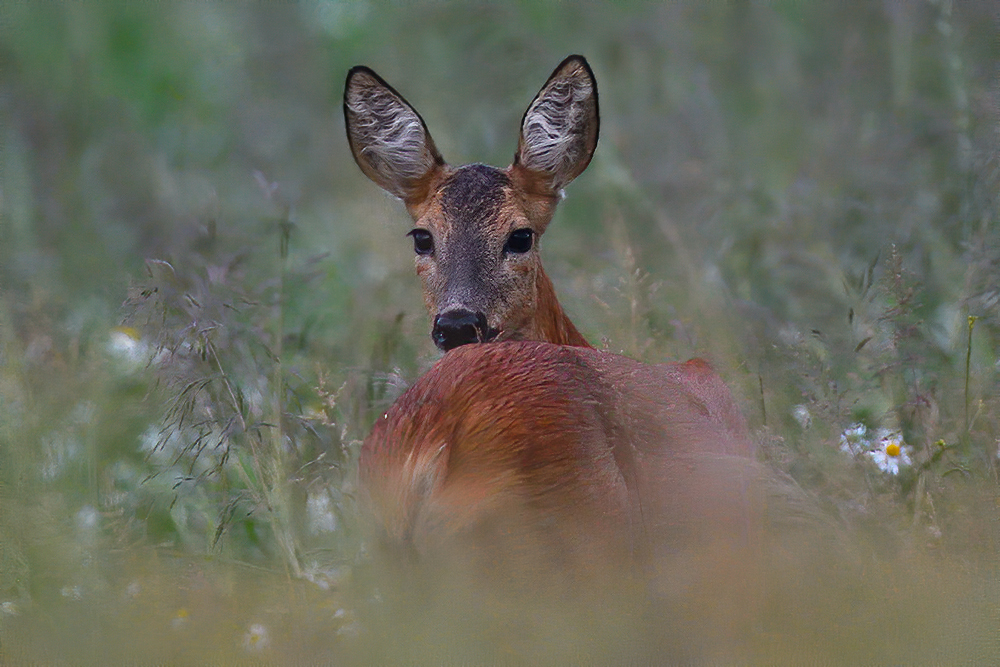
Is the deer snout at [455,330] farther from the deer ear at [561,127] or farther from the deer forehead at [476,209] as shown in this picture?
the deer ear at [561,127]

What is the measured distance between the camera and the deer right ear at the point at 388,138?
4863mm

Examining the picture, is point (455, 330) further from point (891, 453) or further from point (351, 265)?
point (351, 265)

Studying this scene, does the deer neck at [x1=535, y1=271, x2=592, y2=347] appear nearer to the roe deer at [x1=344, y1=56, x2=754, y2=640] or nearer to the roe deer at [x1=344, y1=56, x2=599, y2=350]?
the roe deer at [x1=344, y1=56, x2=599, y2=350]

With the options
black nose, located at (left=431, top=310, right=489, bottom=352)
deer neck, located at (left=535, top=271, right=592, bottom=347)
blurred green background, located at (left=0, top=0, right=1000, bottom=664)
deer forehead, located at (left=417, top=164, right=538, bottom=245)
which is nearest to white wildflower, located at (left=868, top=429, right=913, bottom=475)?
blurred green background, located at (left=0, top=0, right=1000, bottom=664)

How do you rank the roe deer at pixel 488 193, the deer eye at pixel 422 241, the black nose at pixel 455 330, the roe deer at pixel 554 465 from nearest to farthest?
the roe deer at pixel 554 465, the black nose at pixel 455 330, the roe deer at pixel 488 193, the deer eye at pixel 422 241

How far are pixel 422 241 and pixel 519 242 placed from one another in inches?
15.8

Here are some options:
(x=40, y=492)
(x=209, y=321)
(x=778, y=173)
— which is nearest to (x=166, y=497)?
(x=40, y=492)

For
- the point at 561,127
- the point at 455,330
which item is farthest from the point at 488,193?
the point at 455,330

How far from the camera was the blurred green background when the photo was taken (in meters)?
3.50

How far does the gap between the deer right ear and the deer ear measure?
1.31 feet

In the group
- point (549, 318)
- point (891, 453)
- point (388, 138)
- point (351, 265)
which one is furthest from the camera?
point (351, 265)

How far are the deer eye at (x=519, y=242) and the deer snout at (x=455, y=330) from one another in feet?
1.37

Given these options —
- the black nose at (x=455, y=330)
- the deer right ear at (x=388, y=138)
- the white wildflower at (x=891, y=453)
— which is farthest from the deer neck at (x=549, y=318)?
the white wildflower at (x=891, y=453)

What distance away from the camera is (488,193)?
478 cm
